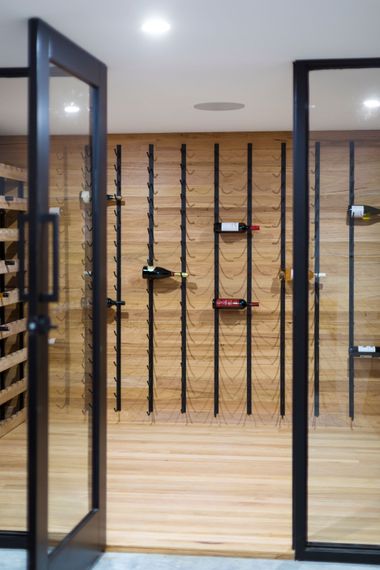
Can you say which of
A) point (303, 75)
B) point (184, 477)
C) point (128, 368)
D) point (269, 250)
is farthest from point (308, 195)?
point (128, 368)

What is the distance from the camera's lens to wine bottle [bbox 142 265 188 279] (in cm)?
678

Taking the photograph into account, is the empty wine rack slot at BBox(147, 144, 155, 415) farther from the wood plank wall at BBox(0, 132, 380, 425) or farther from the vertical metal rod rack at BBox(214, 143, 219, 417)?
the vertical metal rod rack at BBox(214, 143, 219, 417)

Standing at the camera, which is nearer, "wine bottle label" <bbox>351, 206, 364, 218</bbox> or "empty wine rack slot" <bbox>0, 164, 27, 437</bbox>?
"wine bottle label" <bbox>351, 206, 364, 218</bbox>

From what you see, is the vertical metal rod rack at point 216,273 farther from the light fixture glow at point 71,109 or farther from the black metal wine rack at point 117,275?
the light fixture glow at point 71,109

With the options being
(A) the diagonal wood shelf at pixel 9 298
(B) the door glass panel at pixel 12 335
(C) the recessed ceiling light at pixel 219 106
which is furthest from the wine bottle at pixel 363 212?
(A) the diagonal wood shelf at pixel 9 298

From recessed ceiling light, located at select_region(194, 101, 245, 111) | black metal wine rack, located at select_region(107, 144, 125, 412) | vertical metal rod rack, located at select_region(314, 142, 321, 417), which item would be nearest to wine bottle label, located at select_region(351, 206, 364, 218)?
vertical metal rod rack, located at select_region(314, 142, 321, 417)

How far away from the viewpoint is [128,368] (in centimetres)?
689

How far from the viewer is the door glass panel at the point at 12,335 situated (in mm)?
4838

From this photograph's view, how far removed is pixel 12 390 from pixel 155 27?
2.66 metres

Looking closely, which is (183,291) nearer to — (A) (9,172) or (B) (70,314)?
(A) (9,172)

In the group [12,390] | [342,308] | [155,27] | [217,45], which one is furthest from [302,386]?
[12,390]

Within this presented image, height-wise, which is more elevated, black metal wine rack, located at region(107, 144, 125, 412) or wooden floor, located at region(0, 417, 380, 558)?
black metal wine rack, located at region(107, 144, 125, 412)

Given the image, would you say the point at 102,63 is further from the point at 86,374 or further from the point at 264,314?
the point at 264,314

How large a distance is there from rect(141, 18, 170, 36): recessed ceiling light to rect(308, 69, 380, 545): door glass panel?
846mm
